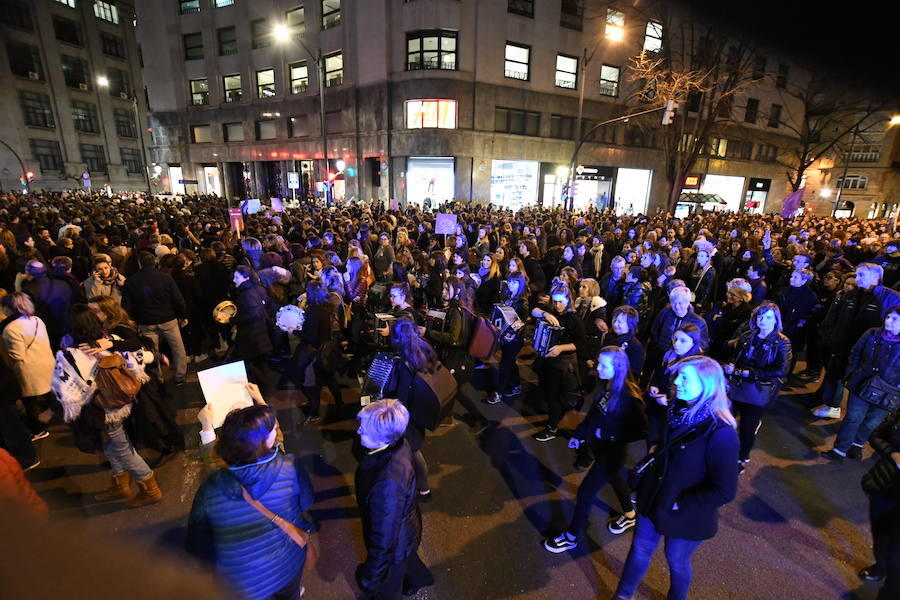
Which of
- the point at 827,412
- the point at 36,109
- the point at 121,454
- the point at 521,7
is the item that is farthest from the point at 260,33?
the point at 827,412

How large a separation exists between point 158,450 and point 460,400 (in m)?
3.91

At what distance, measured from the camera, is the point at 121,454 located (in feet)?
13.7

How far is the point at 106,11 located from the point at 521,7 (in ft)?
161

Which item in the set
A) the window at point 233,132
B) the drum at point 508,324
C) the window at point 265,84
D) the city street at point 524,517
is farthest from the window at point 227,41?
the drum at point 508,324

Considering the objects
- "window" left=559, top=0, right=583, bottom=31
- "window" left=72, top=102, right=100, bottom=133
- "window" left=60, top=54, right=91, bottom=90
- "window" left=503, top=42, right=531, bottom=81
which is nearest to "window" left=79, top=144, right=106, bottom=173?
"window" left=72, top=102, right=100, bottom=133

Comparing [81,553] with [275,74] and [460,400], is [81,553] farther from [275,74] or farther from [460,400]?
[275,74]

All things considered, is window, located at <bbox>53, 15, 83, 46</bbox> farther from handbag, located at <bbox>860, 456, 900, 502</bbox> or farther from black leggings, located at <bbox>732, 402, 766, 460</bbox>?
handbag, located at <bbox>860, 456, 900, 502</bbox>

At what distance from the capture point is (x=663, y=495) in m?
2.82

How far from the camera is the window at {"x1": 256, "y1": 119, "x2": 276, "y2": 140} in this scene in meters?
32.9

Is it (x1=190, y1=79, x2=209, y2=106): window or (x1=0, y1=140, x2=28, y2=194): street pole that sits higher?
(x1=190, y1=79, x2=209, y2=106): window

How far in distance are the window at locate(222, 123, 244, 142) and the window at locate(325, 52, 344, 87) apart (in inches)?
411

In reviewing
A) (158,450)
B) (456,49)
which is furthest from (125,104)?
(158,450)

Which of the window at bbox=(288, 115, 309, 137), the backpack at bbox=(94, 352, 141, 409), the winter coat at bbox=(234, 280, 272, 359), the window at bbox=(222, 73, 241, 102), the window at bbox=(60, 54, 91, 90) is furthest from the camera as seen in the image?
the window at bbox=(60, 54, 91, 90)

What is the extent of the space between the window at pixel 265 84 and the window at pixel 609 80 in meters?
24.0
